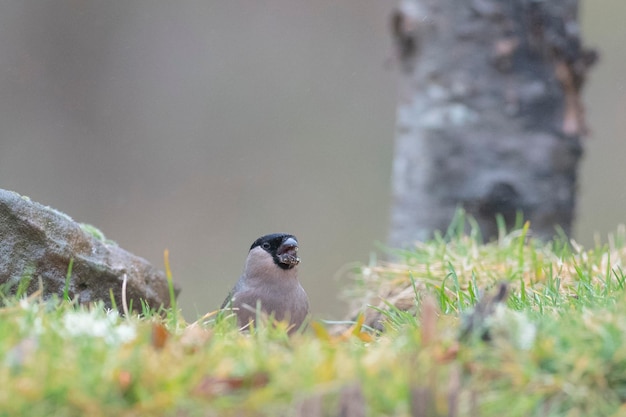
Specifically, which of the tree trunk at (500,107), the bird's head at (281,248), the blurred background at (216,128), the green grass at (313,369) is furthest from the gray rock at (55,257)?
the blurred background at (216,128)

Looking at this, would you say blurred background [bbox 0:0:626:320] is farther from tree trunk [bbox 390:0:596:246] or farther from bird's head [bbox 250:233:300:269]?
bird's head [bbox 250:233:300:269]

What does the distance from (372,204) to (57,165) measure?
3.73m

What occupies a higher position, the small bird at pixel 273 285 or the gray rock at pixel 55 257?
the gray rock at pixel 55 257

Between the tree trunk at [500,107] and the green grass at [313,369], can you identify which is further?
the tree trunk at [500,107]

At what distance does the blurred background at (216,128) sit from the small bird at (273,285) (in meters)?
5.77

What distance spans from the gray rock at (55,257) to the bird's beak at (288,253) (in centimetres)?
56

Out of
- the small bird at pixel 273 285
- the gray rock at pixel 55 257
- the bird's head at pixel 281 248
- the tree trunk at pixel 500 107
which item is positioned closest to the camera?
the gray rock at pixel 55 257

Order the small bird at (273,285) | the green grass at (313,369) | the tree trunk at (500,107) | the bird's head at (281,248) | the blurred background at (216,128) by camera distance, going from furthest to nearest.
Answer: the blurred background at (216,128)
the tree trunk at (500,107)
the bird's head at (281,248)
the small bird at (273,285)
the green grass at (313,369)

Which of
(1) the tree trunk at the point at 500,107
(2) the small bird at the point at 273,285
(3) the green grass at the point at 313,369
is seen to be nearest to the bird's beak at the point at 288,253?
(2) the small bird at the point at 273,285

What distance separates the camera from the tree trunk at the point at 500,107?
4820 millimetres

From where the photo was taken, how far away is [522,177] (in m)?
4.89

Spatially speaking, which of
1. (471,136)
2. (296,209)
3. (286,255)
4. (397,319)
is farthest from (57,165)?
(397,319)

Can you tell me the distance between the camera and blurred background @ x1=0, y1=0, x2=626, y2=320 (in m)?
9.75

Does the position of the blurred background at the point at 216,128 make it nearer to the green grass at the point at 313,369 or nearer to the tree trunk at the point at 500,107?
the tree trunk at the point at 500,107
